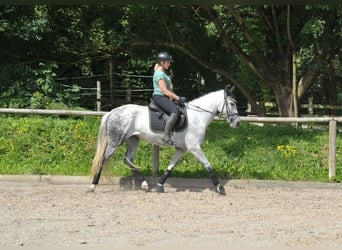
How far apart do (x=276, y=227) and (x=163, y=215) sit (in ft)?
4.85

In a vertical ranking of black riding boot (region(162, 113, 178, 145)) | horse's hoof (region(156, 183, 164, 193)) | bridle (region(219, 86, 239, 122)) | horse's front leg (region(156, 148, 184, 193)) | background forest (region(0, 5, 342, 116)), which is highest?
background forest (region(0, 5, 342, 116))

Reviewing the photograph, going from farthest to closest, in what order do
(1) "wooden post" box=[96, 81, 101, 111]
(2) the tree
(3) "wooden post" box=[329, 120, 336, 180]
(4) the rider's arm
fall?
(1) "wooden post" box=[96, 81, 101, 111] < (2) the tree < (3) "wooden post" box=[329, 120, 336, 180] < (4) the rider's arm

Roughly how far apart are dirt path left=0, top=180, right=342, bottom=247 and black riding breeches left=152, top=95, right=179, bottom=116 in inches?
51.1

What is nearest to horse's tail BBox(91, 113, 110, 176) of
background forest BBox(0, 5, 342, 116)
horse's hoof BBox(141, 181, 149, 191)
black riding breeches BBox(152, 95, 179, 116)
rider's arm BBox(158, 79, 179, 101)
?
horse's hoof BBox(141, 181, 149, 191)

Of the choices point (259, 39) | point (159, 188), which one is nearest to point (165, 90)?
point (159, 188)

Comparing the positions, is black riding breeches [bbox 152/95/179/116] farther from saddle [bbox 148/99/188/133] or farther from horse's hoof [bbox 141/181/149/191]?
horse's hoof [bbox 141/181/149/191]

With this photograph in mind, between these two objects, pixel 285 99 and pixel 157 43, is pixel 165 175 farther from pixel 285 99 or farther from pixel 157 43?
pixel 157 43

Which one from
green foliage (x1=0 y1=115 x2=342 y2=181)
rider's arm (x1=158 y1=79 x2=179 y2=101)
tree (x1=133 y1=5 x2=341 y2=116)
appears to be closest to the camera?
rider's arm (x1=158 y1=79 x2=179 y2=101)

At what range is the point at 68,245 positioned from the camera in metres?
5.61

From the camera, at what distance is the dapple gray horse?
9.05 meters

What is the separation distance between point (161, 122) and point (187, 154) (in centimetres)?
217

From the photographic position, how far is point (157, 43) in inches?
707

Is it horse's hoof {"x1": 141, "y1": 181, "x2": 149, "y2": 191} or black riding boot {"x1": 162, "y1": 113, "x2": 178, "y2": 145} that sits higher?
black riding boot {"x1": 162, "y1": 113, "x2": 178, "y2": 145}

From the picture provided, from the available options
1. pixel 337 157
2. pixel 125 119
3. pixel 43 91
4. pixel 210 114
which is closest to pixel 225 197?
pixel 210 114
